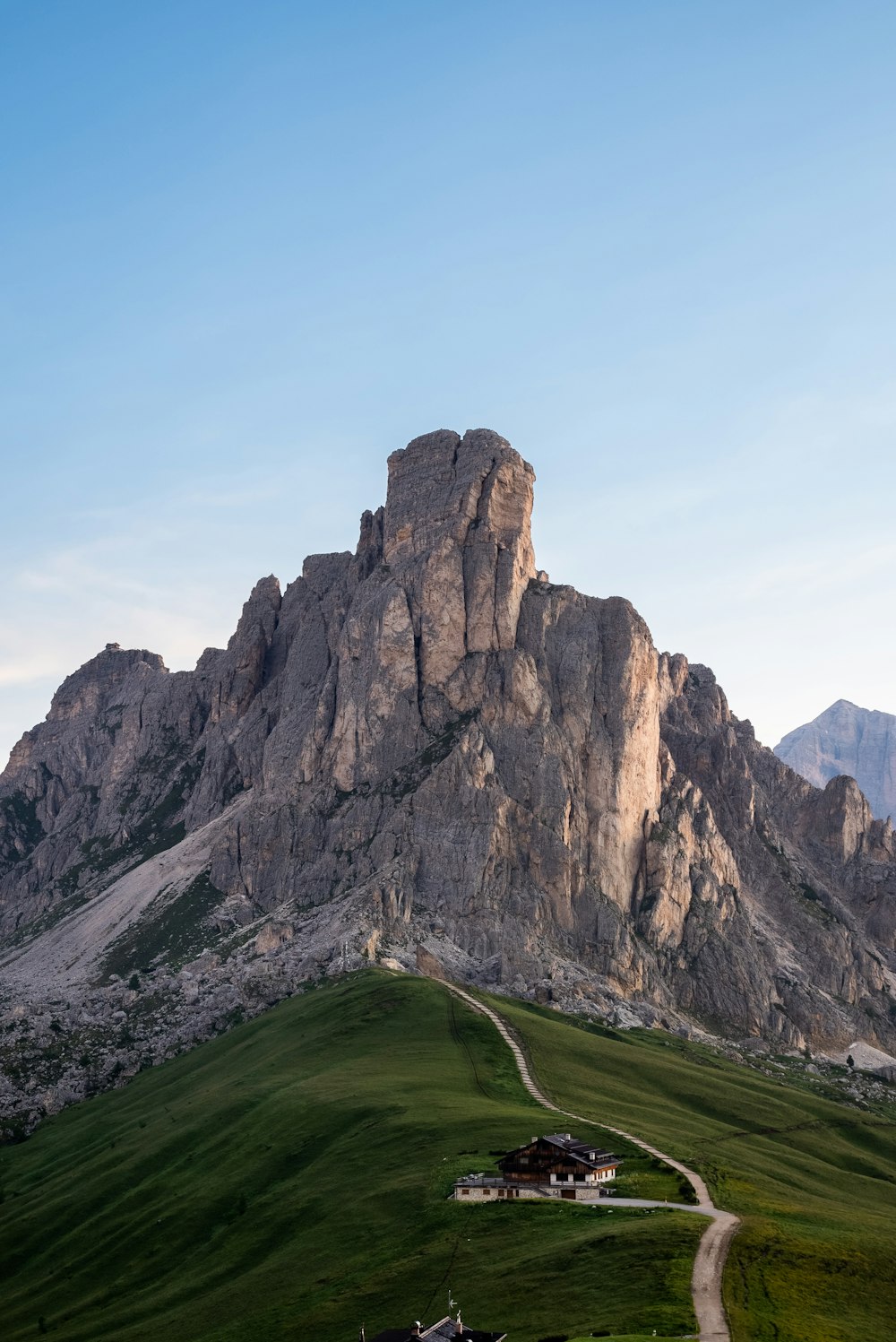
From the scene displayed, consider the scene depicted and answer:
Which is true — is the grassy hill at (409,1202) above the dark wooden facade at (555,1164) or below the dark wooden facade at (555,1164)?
below

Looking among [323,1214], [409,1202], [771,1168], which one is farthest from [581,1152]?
[771,1168]

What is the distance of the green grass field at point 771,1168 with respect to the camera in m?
71.8

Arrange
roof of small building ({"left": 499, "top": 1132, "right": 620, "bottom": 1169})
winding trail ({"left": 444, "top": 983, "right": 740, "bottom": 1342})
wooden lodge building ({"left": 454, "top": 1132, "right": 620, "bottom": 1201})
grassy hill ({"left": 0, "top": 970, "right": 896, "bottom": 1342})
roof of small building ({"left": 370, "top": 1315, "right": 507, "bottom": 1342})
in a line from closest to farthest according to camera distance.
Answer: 1. winding trail ({"left": 444, "top": 983, "right": 740, "bottom": 1342})
2. roof of small building ({"left": 370, "top": 1315, "right": 507, "bottom": 1342})
3. grassy hill ({"left": 0, "top": 970, "right": 896, "bottom": 1342})
4. wooden lodge building ({"left": 454, "top": 1132, "right": 620, "bottom": 1201})
5. roof of small building ({"left": 499, "top": 1132, "right": 620, "bottom": 1169})

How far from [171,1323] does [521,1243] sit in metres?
34.5

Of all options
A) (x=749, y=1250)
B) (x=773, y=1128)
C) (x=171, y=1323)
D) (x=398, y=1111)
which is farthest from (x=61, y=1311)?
(x=773, y=1128)

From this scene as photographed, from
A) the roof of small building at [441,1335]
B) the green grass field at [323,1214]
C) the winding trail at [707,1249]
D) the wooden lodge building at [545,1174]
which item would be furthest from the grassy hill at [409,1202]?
the wooden lodge building at [545,1174]

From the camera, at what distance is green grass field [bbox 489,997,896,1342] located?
7175cm

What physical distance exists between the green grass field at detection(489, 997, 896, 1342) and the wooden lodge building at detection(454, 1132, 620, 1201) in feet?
30.4

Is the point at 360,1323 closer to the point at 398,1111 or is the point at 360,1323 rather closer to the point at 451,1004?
the point at 398,1111

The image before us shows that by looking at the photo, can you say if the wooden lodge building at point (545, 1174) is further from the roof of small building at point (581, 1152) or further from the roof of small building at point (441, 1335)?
the roof of small building at point (441, 1335)

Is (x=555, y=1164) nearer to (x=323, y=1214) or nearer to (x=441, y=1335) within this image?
(x=323, y=1214)

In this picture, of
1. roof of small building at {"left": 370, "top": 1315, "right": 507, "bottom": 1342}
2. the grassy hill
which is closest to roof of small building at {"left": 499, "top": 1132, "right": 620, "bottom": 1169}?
the grassy hill

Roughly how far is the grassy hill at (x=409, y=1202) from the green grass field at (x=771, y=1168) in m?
0.34

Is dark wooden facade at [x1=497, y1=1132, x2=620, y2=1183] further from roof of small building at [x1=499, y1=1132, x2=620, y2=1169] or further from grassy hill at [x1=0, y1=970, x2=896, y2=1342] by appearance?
grassy hill at [x1=0, y1=970, x2=896, y2=1342]
